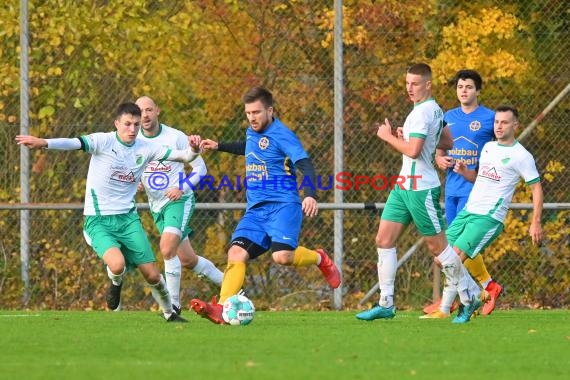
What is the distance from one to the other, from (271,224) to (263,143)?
24.4 inches

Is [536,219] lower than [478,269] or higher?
higher

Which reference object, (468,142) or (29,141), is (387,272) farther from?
(29,141)

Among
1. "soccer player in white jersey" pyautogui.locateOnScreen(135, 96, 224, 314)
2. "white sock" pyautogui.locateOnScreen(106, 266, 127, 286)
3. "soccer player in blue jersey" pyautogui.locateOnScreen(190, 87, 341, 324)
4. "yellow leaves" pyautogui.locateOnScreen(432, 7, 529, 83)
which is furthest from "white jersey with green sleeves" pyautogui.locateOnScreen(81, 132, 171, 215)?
"yellow leaves" pyautogui.locateOnScreen(432, 7, 529, 83)

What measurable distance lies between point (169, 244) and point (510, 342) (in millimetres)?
4134

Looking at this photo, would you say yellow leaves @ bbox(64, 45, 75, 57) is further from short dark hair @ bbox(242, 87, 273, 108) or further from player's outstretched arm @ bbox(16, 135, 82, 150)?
short dark hair @ bbox(242, 87, 273, 108)

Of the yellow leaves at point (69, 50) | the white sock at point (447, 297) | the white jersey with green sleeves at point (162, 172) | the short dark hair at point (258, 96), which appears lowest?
the white sock at point (447, 297)

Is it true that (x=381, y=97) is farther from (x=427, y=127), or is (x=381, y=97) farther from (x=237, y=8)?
(x=427, y=127)

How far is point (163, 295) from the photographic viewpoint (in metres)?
10.7

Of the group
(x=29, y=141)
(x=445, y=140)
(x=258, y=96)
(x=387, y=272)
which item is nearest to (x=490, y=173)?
(x=445, y=140)

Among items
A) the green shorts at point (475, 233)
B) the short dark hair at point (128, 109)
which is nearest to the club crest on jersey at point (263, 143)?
the short dark hair at point (128, 109)

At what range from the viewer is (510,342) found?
880 cm

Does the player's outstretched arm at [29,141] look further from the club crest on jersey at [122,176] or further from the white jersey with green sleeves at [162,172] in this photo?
the white jersey with green sleeves at [162,172]

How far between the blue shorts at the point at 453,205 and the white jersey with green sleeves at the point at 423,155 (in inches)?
56.6

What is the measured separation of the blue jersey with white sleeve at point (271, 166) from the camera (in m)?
10.3
